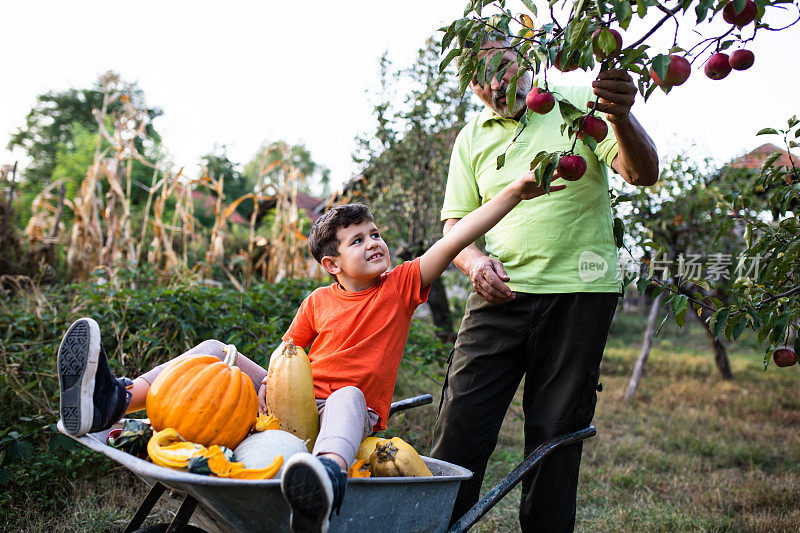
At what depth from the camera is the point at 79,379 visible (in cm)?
132

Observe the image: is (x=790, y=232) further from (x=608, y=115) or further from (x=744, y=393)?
(x=744, y=393)

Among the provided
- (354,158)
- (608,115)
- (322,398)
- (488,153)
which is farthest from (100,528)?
(354,158)

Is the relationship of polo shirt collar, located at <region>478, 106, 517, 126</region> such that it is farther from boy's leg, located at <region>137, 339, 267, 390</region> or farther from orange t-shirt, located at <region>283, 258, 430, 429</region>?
boy's leg, located at <region>137, 339, 267, 390</region>

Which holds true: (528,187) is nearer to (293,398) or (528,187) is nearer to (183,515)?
(293,398)

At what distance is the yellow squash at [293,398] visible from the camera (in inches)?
64.1

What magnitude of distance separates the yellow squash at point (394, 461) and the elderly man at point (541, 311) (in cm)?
58

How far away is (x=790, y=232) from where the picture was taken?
7.27ft

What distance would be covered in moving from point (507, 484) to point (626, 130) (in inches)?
44.7

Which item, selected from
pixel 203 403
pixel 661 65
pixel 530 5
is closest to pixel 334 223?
pixel 203 403

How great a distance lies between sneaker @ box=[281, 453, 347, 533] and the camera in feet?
3.57

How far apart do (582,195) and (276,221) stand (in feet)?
11.4

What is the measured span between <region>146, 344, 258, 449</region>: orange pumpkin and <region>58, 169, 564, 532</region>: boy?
0.11m

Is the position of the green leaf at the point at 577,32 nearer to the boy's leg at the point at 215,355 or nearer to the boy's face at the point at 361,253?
the boy's face at the point at 361,253

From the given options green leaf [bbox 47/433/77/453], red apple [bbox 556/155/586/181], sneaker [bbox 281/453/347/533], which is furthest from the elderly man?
green leaf [bbox 47/433/77/453]
